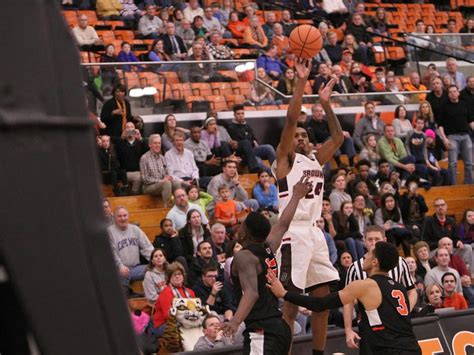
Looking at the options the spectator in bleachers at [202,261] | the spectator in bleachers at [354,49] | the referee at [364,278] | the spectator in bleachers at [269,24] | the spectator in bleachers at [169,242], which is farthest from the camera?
the spectator in bleachers at [354,49]

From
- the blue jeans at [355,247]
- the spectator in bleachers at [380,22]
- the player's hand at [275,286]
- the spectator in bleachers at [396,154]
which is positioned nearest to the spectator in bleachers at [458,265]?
the blue jeans at [355,247]

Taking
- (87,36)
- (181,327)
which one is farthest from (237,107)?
(181,327)

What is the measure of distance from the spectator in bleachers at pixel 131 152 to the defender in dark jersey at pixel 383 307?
7.23m

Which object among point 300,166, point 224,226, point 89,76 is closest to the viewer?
point 300,166

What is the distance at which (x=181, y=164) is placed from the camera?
15.0 m

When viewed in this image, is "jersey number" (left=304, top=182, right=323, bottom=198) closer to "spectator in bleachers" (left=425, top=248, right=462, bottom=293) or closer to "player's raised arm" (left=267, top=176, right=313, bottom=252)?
"player's raised arm" (left=267, top=176, right=313, bottom=252)

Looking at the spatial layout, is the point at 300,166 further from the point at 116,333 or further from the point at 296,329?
the point at 116,333

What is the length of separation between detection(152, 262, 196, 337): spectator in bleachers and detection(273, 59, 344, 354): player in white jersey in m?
3.03

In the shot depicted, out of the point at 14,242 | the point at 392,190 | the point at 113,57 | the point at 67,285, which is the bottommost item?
the point at 392,190

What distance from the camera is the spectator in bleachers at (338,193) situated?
1539cm

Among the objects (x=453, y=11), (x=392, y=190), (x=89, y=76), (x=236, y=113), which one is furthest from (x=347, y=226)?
(x=453, y=11)

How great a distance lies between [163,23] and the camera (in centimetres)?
1878

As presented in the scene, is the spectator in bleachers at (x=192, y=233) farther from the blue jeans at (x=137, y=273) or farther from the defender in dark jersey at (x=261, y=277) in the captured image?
the defender in dark jersey at (x=261, y=277)

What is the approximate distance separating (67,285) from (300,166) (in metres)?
6.86
